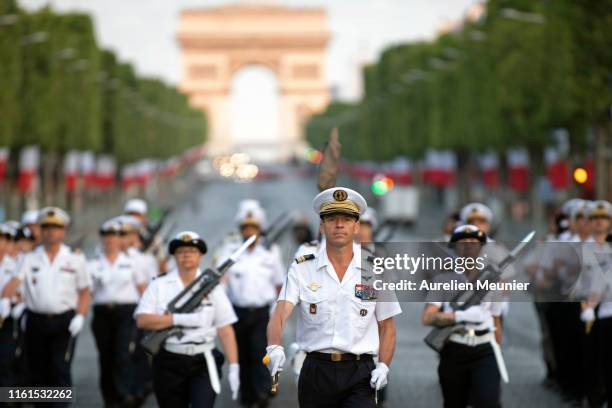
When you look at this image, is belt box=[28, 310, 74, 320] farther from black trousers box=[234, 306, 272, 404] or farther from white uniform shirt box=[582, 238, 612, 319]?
white uniform shirt box=[582, 238, 612, 319]

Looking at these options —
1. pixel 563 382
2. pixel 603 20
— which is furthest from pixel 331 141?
pixel 603 20

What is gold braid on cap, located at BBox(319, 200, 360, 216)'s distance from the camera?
27.1ft

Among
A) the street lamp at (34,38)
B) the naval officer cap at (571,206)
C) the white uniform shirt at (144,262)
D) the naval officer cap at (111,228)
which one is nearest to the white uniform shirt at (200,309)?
the naval officer cap at (111,228)

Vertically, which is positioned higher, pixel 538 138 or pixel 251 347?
pixel 538 138

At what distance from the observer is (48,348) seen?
42.2ft

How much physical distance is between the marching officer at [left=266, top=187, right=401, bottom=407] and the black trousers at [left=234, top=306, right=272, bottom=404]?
5.86 m

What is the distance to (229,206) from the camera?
83625 mm

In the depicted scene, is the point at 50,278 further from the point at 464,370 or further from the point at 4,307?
the point at 464,370

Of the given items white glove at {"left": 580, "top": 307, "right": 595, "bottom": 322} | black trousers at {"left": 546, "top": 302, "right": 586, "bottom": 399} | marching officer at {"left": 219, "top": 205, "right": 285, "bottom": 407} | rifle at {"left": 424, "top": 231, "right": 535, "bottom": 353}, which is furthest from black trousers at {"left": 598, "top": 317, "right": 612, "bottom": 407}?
marching officer at {"left": 219, "top": 205, "right": 285, "bottom": 407}

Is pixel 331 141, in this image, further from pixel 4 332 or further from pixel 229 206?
pixel 229 206

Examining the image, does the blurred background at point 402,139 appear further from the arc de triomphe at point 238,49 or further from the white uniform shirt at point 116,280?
the arc de triomphe at point 238,49

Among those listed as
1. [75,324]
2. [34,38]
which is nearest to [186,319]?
[75,324]

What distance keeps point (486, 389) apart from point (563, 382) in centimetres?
456

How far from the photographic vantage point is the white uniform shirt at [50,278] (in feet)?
41.9
